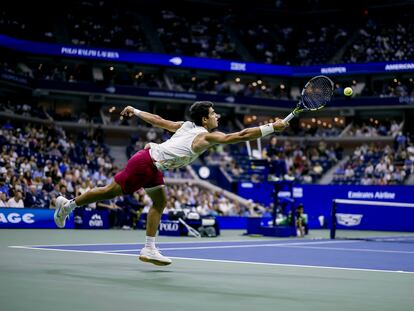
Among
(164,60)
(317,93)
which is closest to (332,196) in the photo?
(164,60)

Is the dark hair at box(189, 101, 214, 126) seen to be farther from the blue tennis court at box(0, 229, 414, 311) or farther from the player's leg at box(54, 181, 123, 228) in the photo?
the blue tennis court at box(0, 229, 414, 311)

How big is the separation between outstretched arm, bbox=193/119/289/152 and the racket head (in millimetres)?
2046

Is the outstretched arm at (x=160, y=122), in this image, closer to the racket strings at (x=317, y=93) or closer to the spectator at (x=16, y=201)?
the racket strings at (x=317, y=93)

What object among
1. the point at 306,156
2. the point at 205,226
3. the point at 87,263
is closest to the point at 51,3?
the point at 306,156

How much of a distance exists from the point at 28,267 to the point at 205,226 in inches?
529

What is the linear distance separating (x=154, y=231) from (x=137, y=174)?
3.30 ft

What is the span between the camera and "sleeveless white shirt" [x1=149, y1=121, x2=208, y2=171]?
353 inches

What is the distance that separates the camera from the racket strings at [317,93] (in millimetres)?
10406

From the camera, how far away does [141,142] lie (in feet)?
137

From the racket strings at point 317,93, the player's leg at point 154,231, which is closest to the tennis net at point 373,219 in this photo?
the racket strings at point 317,93

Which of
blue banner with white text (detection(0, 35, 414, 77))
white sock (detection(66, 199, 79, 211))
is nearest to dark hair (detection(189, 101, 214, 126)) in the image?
white sock (detection(66, 199, 79, 211))

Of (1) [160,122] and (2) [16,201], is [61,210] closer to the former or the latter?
(1) [160,122]

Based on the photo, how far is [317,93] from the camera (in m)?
10.5

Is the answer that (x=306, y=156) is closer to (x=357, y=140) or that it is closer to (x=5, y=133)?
(x=357, y=140)
